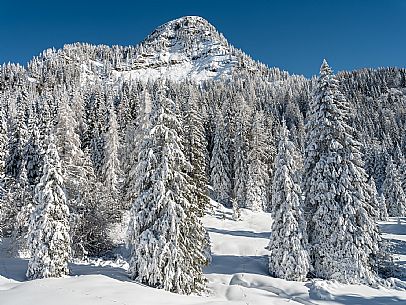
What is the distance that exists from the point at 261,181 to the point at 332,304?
130 feet

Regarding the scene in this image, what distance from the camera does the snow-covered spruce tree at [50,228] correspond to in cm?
2369

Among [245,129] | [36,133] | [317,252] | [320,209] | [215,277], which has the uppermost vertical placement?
[245,129]

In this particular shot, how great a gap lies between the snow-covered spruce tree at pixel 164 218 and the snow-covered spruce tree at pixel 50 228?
18.2 feet

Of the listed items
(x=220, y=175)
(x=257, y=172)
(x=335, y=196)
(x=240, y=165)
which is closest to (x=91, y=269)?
(x=335, y=196)

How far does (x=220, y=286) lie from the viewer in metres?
24.1

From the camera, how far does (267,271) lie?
1180 inches

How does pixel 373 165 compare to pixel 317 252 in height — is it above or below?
above

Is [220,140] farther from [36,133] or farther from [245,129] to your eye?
[36,133]

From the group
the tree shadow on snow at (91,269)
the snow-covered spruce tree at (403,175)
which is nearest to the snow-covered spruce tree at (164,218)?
the tree shadow on snow at (91,269)

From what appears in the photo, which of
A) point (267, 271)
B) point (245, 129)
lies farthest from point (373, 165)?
point (267, 271)

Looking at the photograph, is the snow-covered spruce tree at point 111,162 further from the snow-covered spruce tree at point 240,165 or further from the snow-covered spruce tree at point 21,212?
the snow-covered spruce tree at point 240,165

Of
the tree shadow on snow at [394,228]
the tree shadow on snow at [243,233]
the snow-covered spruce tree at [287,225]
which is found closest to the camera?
the snow-covered spruce tree at [287,225]

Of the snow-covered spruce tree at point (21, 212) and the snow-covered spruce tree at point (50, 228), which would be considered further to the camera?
the snow-covered spruce tree at point (21, 212)

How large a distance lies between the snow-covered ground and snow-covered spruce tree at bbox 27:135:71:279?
69.8 inches
